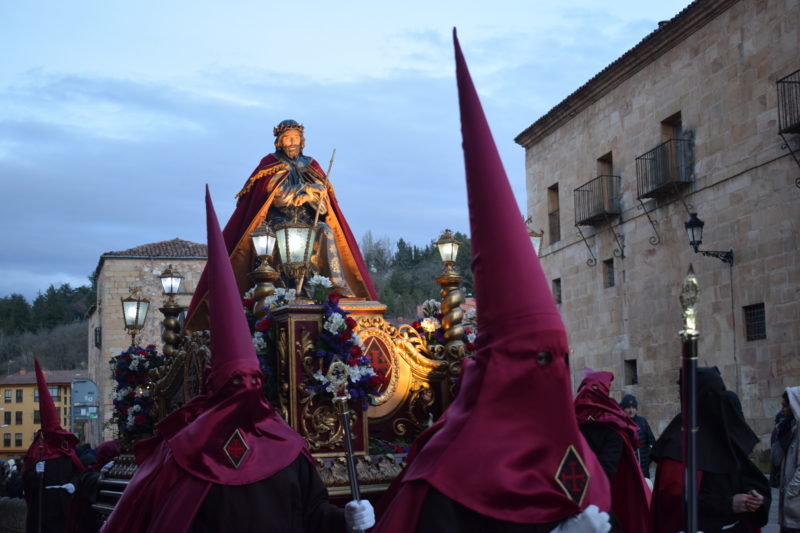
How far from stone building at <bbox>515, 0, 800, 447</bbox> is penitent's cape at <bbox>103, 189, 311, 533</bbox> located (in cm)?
1382

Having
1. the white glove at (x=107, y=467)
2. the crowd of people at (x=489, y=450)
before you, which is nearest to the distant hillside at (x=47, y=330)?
the white glove at (x=107, y=467)

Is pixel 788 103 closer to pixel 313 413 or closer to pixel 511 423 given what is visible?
pixel 313 413

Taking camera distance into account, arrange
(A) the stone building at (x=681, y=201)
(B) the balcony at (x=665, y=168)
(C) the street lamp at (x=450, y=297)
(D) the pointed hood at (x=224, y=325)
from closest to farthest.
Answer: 1. (D) the pointed hood at (x=224, y=325)
2. (C) the street lamp at (x=450, y=297)
3. (A) the stone building at (x=681, y=201)
4. (B) the balcony at (x=665, y=168)

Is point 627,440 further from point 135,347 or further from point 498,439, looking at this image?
point 135,347

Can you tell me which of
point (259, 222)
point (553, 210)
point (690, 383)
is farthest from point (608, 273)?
point (690, 383)

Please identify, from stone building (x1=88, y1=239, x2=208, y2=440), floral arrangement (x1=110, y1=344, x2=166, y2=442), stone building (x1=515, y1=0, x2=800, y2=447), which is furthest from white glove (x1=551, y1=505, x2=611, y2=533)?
stone building (x1=88, y1=239, x2=208, y2=440)

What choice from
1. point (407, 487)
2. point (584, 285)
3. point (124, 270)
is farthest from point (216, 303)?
point (124, 270)

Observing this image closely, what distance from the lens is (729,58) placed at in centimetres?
1991

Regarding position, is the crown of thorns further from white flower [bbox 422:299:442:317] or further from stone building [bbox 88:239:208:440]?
stone building [bbox 88:239:208:440]

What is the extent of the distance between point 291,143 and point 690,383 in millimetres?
9320

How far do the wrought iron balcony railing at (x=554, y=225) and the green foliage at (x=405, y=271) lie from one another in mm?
30251

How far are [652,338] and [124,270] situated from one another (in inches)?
1261

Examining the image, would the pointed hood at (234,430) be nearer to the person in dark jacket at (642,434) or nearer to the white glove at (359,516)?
the white glove at (359,516)

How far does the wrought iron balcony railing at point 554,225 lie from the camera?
1086 inches
